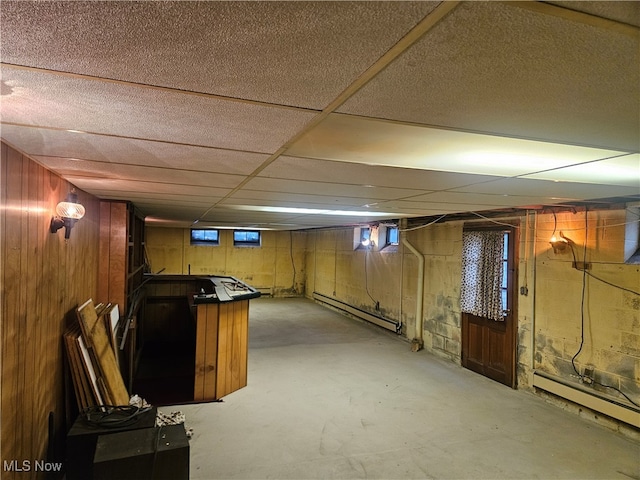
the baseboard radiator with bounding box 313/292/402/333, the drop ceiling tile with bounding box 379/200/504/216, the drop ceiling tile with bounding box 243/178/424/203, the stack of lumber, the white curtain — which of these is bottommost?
the baseboard radiator with bounding box 313/292/402/333

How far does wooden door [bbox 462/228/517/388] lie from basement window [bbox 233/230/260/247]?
7.13 meters

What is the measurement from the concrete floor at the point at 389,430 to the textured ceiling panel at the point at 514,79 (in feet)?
8.07

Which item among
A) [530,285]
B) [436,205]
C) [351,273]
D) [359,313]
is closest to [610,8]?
[436,205]

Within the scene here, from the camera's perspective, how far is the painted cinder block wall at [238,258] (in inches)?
389

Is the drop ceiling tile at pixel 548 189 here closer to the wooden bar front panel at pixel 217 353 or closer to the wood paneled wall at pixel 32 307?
the wood paneled wall at pixel 32 307

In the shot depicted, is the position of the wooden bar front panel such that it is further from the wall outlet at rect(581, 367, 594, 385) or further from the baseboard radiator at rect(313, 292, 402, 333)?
the wall outlet at rect(581, 367, 594, 385)

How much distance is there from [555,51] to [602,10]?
132 mm

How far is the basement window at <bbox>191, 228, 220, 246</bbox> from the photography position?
10.3m

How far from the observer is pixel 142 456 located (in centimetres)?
199

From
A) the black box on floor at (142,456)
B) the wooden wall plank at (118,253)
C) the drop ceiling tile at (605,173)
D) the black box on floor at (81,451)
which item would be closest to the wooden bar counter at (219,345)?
the wooden wall plank at (118,253)

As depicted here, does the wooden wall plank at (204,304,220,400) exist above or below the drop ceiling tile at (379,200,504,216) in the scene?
below

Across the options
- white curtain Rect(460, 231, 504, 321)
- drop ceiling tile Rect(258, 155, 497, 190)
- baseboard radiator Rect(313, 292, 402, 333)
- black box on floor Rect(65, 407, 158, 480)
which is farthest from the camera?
baseboard radiator Rect(313, 292, 402, 333)

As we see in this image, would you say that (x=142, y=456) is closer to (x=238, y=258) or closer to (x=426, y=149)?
(x=426, y=149)

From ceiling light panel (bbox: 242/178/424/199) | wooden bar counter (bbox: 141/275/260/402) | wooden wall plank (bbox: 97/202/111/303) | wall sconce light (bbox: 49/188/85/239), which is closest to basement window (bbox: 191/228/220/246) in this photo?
wooden bar counter (bbox: 141/275/260/402)
